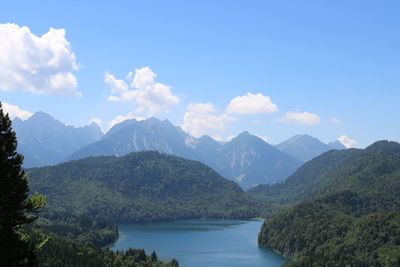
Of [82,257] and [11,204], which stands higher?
[11,204]

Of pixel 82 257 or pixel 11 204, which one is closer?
pixel 11 204

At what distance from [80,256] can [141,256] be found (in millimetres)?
28928

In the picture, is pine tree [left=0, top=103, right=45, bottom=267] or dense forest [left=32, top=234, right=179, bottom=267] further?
dense forest [left=32, top=234, right=179, bottom=267]

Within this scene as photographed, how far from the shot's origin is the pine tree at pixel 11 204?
115 feet

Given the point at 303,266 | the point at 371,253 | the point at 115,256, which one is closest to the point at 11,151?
the point at 115,256

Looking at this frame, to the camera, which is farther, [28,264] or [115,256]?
[115,256]

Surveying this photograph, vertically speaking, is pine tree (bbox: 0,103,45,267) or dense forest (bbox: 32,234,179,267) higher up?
pine tree (bbox: 0,103,45,267)

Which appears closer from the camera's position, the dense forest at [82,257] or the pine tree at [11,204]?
the pine tree at [11,204]

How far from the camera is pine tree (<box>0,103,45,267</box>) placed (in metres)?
35.1

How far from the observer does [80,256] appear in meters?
154

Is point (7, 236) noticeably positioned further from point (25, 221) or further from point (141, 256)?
point (141, 256)

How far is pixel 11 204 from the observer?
117 ft

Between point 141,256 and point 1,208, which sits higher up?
point 1,208

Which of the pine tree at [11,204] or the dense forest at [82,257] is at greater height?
the pine tree at [11,204]
